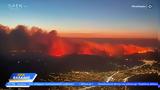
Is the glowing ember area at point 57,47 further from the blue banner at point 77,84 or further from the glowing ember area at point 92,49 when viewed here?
the blue banner at point 77,84

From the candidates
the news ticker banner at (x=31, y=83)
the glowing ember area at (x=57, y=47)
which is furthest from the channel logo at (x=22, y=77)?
the glowing ember area at (x=57, y=47)

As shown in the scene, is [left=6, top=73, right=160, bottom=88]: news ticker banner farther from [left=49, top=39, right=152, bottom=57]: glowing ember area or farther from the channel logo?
[left=49, top=39, right=152, bottom=57]: glowing ember area

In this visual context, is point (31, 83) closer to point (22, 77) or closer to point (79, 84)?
point (22, 77)

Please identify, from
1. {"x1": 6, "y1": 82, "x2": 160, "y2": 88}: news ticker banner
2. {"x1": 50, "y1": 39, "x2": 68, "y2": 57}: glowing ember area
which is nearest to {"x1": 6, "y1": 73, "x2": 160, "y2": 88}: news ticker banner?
{"x1": 6, "y1": 82, "x2": 160, "y2": 88}: news ticker banner

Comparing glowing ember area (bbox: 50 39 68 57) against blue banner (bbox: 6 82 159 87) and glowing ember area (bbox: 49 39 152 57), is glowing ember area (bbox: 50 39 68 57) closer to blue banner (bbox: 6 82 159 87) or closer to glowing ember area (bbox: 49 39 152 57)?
glowing ember area (bbox: 49 39 152 57)

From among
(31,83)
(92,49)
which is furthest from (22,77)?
(92,49)

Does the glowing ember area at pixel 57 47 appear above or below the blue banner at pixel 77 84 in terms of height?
above

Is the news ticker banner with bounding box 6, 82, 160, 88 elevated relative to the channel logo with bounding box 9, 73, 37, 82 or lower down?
lower down

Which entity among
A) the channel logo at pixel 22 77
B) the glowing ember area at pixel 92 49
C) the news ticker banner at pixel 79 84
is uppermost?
the glowing ember area at pixel 92 49

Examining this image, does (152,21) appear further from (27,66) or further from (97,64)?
(27,66)

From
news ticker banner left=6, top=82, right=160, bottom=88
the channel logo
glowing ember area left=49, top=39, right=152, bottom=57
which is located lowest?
news ticker banner left=6, top=82, right=160, bottom=88
